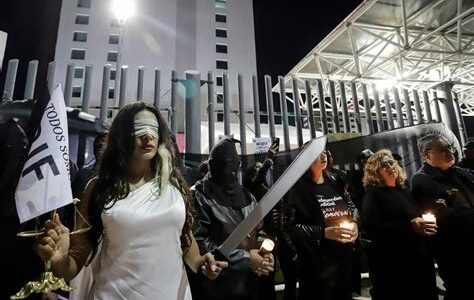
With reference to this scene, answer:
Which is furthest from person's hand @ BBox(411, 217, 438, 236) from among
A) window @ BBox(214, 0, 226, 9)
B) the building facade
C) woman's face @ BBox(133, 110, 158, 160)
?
window @ BBox(214, 0, 226, 9)

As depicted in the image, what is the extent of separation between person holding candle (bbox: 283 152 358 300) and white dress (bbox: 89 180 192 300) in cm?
166

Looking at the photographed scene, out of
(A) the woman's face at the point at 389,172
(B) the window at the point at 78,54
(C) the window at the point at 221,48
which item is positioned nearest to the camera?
(A) the woman's face at the point at 389,172

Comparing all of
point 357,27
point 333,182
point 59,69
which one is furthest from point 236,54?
point 333,182

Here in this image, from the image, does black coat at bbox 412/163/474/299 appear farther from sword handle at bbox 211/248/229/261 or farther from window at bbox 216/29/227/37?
window at bbox 216/29/227/37

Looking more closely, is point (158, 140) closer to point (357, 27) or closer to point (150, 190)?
point (150, 190)

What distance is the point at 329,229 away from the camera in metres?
2.82

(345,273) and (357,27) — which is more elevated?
(357,27)

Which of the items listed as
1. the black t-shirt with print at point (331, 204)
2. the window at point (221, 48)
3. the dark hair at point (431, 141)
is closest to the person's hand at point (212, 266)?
the black t-shirt with print at point (331, 204)

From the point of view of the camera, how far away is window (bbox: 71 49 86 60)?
25156mm

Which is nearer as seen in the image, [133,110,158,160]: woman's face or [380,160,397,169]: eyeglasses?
[133,110,158,160]: woman's face

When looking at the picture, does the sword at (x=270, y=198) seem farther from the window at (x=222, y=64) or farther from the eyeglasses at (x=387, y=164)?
the window at (x=222, y=64)

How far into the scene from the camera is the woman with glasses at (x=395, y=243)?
3029mm

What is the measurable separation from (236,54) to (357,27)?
22288 millimetres

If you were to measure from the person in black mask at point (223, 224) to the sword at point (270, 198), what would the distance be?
821 millimetres
